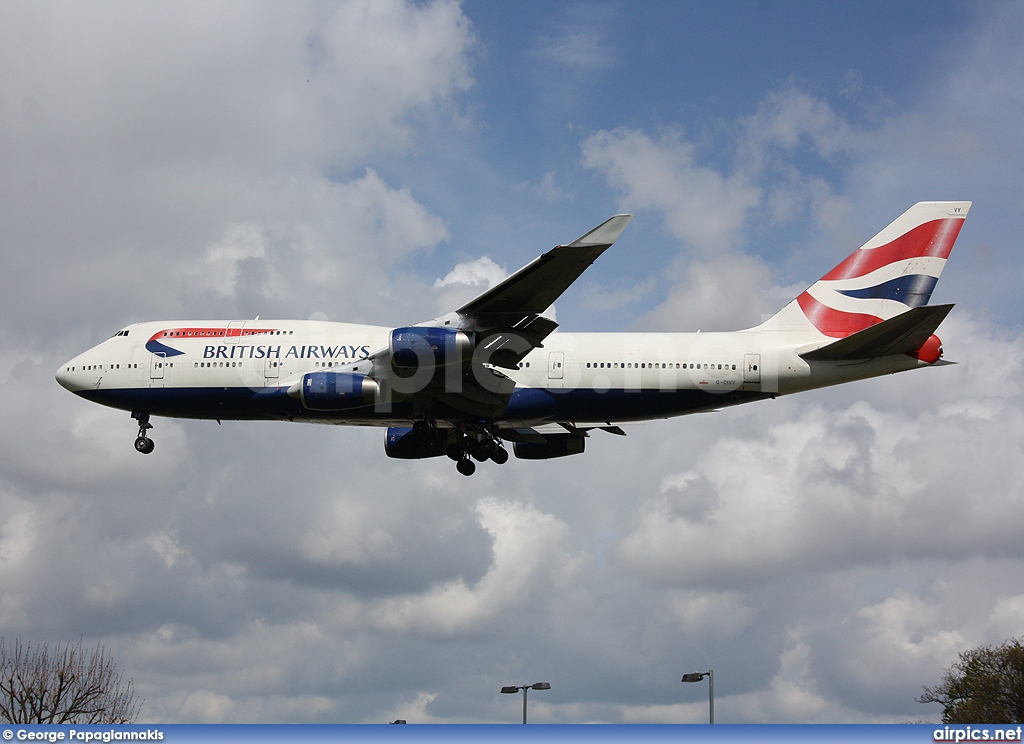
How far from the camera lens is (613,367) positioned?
35312 millimetres

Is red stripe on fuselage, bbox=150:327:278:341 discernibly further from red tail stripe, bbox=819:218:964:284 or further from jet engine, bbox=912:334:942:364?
jet engine, bbox=912:334:942:364

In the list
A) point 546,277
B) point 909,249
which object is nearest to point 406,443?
point 546,277

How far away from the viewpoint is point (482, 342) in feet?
109

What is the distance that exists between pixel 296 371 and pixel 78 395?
29.1 ft

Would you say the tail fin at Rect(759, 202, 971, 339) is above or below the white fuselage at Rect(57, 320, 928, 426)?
above

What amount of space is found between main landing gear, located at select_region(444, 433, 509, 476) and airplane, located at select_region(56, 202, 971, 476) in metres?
0.05

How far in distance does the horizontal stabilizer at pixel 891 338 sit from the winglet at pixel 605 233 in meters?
9.46

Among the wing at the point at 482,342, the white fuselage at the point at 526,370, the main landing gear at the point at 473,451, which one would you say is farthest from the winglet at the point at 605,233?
the main landing gear at the point at 473,451

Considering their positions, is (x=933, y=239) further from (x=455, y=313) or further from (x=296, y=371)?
(x=296, y=371)

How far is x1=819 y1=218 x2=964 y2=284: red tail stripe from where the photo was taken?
38344mm

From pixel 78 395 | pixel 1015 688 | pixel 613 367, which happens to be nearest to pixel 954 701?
pixel 1015 688

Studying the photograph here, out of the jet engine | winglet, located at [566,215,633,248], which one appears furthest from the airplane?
winglet, located at [566,215,633,248]

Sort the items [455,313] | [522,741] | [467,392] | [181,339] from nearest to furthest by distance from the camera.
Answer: [522,741]
[455,313]
[467,392]
[181,339]

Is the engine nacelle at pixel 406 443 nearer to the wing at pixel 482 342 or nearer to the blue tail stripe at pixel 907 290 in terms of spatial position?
the wing at pixel 482 342
